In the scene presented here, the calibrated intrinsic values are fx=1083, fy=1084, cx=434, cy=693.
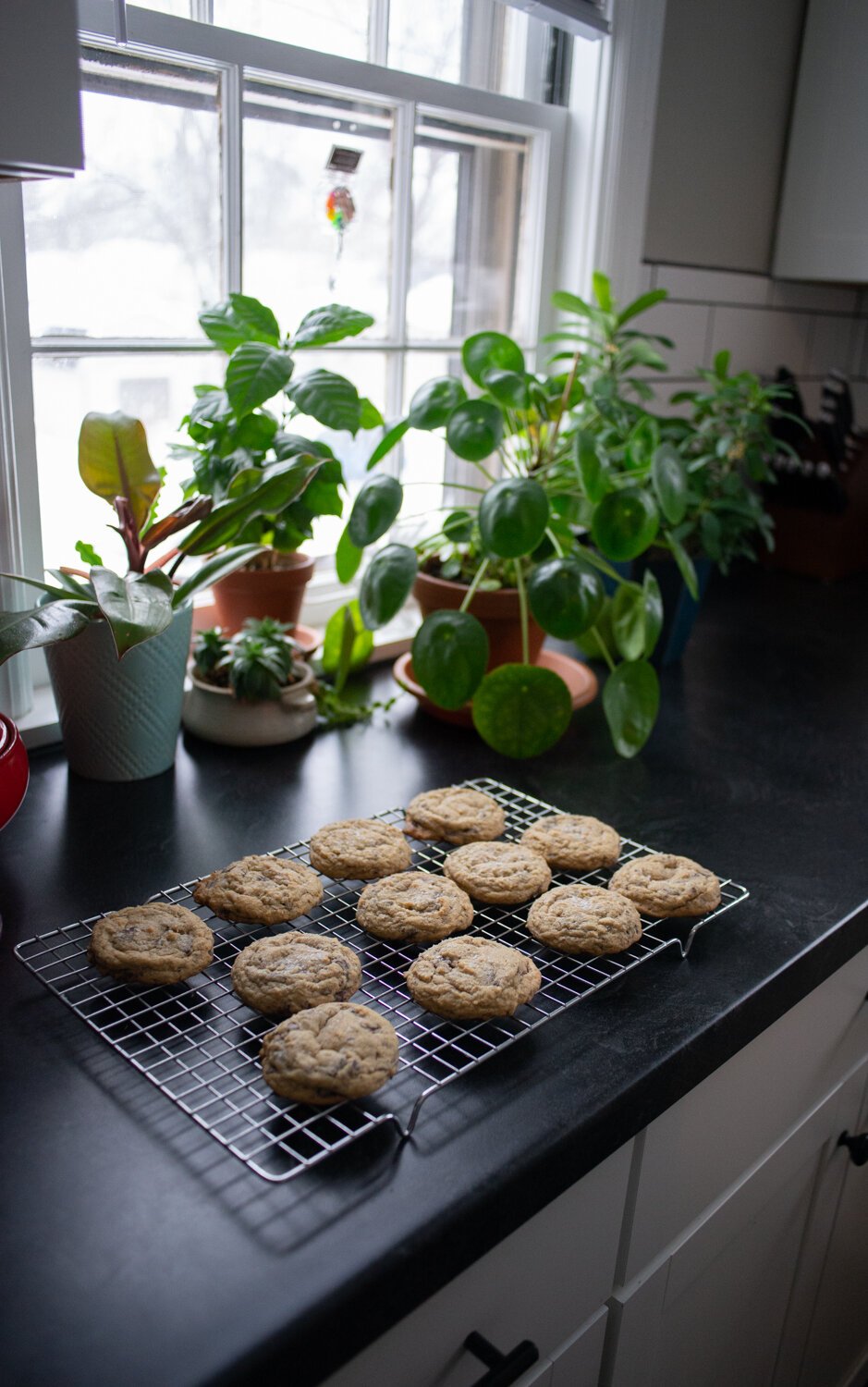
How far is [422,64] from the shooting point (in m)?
1.39

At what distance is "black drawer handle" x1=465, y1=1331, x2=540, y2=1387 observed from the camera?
0.62 metres

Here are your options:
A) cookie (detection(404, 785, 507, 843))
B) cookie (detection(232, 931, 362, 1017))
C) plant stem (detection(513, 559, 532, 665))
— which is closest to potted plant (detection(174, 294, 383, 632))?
plant stem (detection(513, 559, 532, 665))

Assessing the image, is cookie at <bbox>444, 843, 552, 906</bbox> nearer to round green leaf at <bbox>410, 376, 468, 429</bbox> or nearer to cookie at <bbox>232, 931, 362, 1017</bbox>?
cookie at <bbox>232, 931, 362, 1017</bbox>

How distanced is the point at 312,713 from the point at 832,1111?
2.12 feet

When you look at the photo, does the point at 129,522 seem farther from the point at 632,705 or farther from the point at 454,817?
the point at 632,705

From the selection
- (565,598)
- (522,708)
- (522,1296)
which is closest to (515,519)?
(565,598)

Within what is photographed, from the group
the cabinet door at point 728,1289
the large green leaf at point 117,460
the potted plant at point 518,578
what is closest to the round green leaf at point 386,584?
the potted plant at point 518,578

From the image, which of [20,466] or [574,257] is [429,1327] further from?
[574,257]

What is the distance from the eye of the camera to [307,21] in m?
1.25

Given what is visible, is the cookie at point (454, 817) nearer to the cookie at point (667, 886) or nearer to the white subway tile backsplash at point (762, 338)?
the cookie at point (667, 886)

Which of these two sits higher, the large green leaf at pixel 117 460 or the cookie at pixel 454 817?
the large green leaf at pixel 117 460

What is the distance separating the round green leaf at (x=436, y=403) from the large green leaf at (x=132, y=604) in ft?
1.22

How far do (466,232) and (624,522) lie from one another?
25.1 inches

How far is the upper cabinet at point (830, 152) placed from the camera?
1745mm
